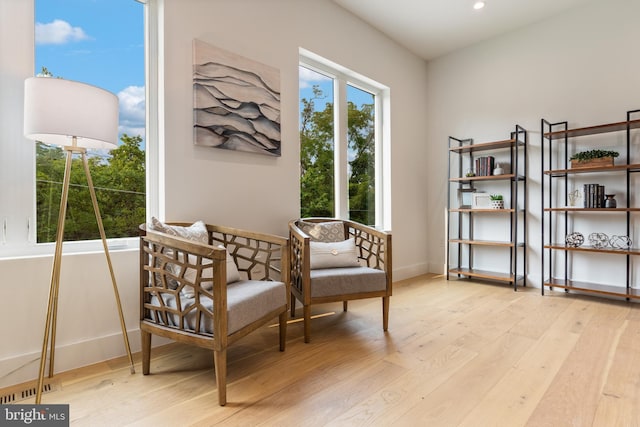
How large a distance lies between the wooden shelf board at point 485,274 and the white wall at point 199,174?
77cm

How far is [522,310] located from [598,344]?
0.76m

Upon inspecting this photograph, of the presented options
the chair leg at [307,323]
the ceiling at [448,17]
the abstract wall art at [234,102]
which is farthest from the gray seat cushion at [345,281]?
the ceiling at [448,17]

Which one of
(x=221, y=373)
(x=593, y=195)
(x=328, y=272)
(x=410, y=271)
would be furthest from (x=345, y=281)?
(x=593, y=195)

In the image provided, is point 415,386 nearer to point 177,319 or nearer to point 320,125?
point 177,319

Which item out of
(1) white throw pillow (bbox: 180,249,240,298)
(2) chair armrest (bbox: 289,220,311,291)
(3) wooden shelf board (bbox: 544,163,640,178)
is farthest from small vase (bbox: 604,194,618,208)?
(1) white throw pillow (bbox: 180,249,240,298)

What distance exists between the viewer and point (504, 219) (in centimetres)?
406

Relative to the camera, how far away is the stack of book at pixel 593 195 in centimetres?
323

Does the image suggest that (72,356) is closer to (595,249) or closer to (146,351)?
(146,351)

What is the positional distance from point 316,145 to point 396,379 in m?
2.35

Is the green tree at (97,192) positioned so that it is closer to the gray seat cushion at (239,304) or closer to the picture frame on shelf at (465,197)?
the gray seat cushion at (239,304)

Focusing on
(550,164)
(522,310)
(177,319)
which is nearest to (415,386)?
(177,319)

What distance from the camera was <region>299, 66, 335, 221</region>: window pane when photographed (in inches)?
132

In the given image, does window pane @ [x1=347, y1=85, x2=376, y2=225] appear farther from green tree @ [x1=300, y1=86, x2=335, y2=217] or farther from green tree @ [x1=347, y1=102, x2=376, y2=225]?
green tree @ [x1=300, y1=86, x2=335, y2=217]

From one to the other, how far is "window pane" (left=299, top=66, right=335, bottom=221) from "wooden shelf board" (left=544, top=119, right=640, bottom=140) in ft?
7.37
